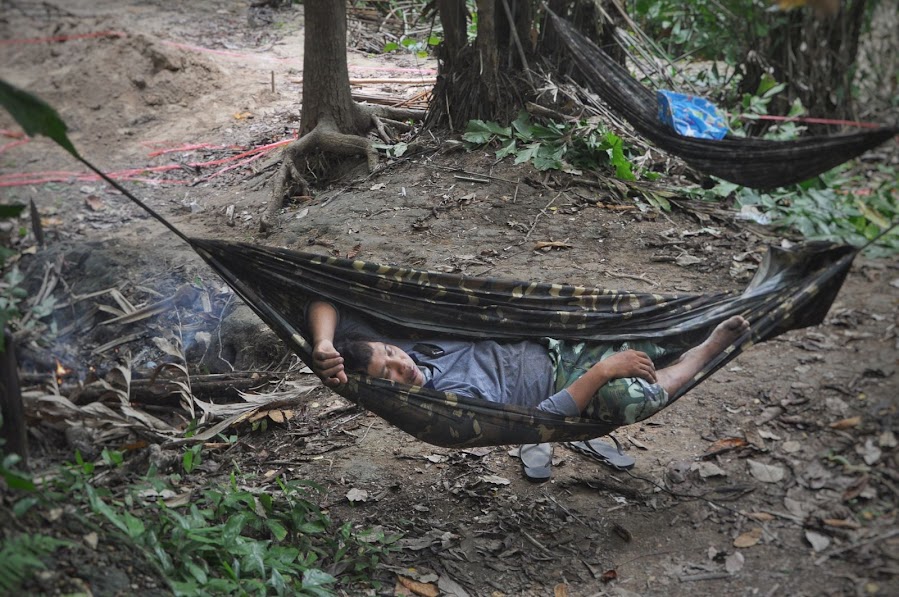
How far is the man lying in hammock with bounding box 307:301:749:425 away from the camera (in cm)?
210

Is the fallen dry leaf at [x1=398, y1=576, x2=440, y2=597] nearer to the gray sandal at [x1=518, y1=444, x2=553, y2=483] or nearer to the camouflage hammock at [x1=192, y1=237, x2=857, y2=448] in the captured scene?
the camouflage hammock at [x1=192, y1=237, x2=857, y2=448]

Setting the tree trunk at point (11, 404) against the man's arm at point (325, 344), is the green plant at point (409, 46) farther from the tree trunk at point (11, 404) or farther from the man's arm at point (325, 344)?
the tree trunk at point (11, 404)

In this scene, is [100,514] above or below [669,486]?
Answer: above

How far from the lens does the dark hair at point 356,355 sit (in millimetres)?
2240

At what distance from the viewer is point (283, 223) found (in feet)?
13.6

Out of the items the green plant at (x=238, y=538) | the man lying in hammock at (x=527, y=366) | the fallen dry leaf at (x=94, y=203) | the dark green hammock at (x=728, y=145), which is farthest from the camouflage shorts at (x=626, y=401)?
the fallen dry leaf at (x=94, y=203)

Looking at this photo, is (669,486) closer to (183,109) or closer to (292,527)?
(292,527)

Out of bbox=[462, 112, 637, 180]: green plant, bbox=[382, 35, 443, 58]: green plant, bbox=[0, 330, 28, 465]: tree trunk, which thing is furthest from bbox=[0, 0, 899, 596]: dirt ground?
bbox=[382, 35, 443, 58]: green plant

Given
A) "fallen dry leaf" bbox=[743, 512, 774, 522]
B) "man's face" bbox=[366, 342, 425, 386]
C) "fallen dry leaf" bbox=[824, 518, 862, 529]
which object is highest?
"man's face" bbox=[366, 342, 425, 386]

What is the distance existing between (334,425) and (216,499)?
763mm

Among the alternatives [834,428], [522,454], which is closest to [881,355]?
[834,428]

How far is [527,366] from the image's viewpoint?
2.36 metres

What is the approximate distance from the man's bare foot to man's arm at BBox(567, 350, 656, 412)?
76 mm

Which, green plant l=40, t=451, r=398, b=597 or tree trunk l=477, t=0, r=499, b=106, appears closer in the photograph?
green plant l=40, t=451, r=398, b=597
